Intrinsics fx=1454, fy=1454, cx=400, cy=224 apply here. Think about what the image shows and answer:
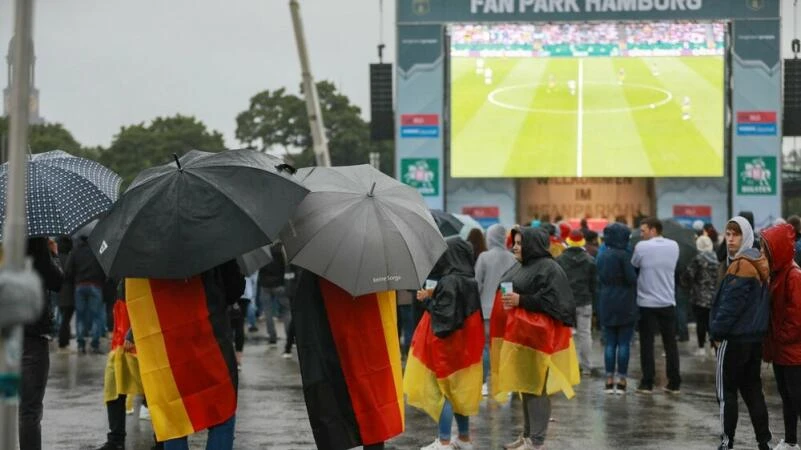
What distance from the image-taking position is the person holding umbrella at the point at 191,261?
780 centimetres

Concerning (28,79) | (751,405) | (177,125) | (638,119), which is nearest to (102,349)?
(751,405)

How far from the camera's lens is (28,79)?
16.0ft

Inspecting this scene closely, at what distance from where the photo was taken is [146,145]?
78.6m

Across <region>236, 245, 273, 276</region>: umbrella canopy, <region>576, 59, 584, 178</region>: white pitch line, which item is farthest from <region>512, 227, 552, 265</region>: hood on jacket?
<region>576, 59, 584, 178</region>: white pitch line

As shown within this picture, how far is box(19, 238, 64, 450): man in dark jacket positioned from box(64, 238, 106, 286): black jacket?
1059 cm

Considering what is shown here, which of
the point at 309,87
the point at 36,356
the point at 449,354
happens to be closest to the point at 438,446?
the point at 449,354

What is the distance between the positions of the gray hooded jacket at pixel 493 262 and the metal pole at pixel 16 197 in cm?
911

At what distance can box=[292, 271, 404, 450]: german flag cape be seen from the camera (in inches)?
327

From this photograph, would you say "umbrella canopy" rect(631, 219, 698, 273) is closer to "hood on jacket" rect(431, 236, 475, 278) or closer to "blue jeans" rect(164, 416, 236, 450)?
"hood on jacket" rect(431, 236, 475, 278)

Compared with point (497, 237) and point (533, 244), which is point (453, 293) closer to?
point (533, 244)

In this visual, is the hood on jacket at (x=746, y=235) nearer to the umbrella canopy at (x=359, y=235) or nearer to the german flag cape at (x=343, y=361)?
the umbrella canopy at (x=359, y=235)

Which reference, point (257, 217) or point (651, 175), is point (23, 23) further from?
point (651, 175)

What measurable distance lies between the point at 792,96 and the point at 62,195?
95.6 feet

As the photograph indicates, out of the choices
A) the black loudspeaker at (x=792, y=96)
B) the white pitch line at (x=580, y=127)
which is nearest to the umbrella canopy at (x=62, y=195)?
the white pitch line at (x=580, y=127)
